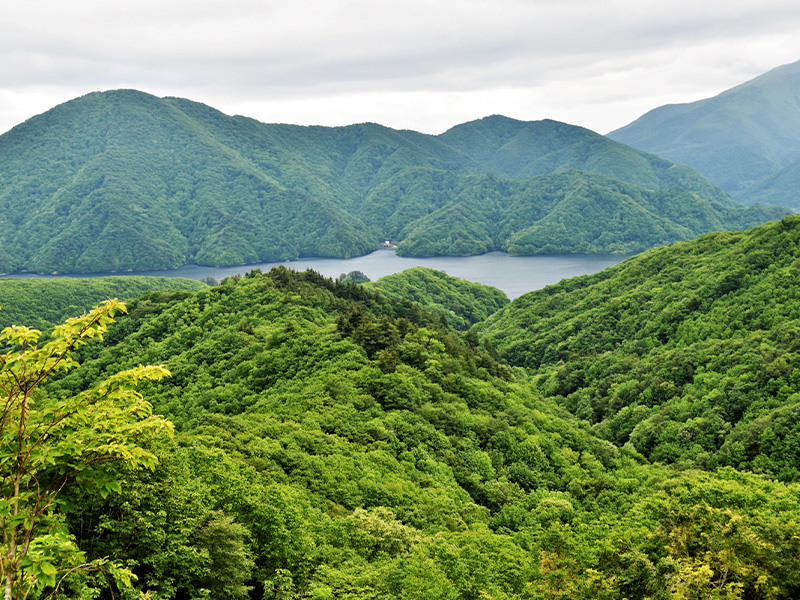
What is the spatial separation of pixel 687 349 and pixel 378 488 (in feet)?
240

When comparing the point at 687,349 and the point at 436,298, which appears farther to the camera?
the point at 436,298

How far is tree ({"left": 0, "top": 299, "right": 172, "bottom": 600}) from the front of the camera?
8.32m

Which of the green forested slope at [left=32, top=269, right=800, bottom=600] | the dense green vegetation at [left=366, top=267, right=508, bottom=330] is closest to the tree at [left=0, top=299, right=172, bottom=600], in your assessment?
the green forested slope at [left=32, top=269, right=800, bottom=600]

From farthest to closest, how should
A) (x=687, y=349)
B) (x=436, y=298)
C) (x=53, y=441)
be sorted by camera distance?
(x=436, y=298)
(x=687, y=349)
(x=53, y=441)

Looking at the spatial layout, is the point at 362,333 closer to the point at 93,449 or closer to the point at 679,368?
the point at 679,368

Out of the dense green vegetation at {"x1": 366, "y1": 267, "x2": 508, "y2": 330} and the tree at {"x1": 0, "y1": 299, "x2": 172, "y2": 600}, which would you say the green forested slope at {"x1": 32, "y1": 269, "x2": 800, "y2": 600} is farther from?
the dense green vegetation at {"x1": 366, "y1": 267, "x2": 508, "y2": 330}

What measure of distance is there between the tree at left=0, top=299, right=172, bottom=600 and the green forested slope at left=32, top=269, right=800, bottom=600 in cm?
1111

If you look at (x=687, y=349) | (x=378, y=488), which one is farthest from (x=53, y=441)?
(x=687, y=349)

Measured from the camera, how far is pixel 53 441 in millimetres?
9242

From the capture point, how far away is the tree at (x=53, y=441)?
27.3 feet

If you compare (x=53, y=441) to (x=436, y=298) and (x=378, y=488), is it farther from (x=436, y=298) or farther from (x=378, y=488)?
(x=436, y=298)

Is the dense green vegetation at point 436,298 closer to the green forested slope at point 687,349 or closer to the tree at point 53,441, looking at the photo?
the green forested slope at point 687,349

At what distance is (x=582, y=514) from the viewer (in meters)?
45.5

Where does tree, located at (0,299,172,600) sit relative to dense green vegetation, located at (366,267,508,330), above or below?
above
